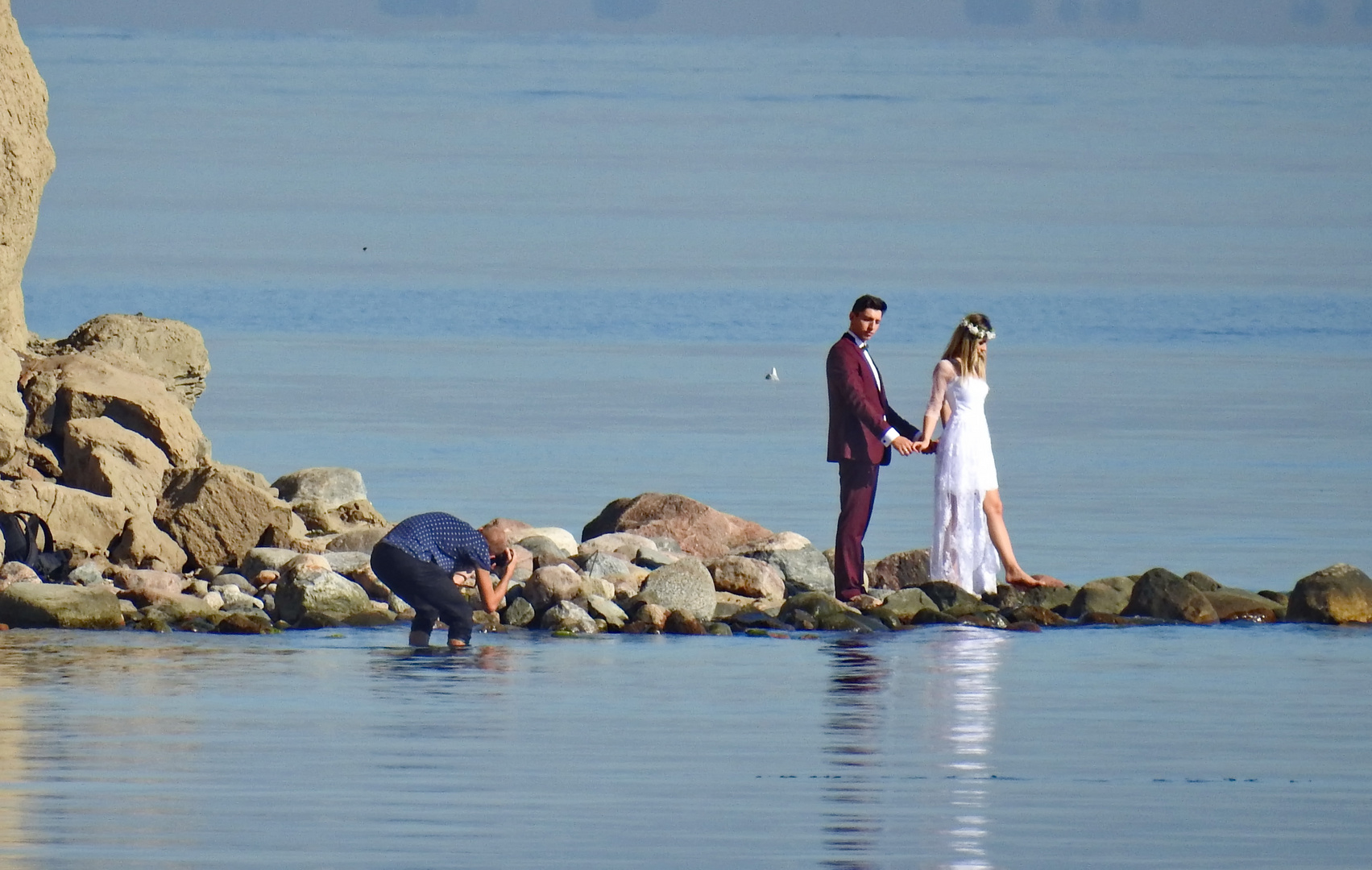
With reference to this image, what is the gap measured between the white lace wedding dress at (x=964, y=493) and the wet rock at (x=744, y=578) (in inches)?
42.6

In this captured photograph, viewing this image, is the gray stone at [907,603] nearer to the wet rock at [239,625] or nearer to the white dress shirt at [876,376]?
the white dress shirt at [876,376]

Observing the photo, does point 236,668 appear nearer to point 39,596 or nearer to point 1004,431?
point 39,596

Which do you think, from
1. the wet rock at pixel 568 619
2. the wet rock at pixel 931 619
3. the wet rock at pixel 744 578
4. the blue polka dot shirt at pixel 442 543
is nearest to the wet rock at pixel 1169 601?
the wet rock at pixel 931 619

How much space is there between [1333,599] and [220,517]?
726cm

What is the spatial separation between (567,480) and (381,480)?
168 cm

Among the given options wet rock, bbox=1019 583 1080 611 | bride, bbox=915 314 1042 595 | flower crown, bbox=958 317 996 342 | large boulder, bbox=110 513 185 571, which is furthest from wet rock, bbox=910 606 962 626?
large boulder, bbox=110 513 185 571

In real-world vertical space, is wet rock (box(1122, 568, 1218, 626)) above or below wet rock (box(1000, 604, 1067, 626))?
above

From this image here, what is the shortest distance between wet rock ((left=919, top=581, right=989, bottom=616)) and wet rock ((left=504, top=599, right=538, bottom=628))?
2430 mm

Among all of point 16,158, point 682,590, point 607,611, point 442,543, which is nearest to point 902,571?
point 682,590

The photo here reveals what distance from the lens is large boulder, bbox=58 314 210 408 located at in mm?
22297

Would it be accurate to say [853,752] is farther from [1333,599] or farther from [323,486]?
[323,486]

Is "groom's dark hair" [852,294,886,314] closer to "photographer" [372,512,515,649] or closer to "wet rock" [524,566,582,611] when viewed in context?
"wet rock" [524,566,582,611]

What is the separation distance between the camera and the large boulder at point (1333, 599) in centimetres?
1711

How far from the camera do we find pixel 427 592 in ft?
51.9
